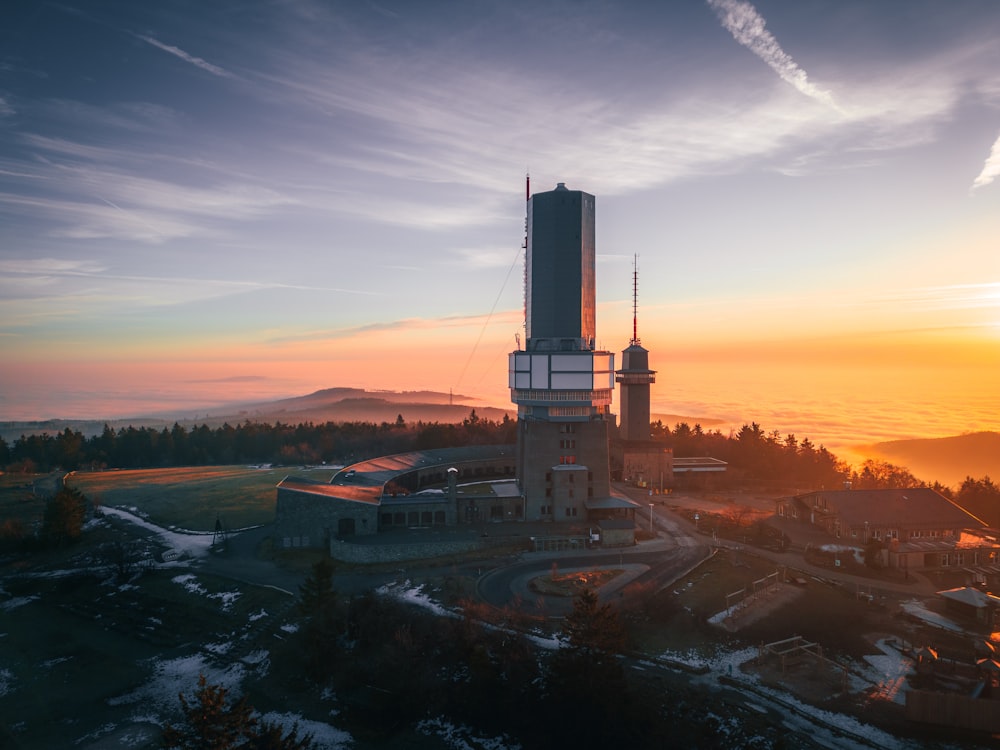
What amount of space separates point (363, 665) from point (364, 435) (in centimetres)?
8793

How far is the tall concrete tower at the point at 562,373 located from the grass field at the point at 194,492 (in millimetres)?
32006

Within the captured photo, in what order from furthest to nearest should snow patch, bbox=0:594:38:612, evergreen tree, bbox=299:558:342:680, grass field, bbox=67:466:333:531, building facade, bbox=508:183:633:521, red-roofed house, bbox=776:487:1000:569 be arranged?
1. grass field, bbox=67:466:333:531
2. building facade, bbox=508:183:633:521
3. red-roofed house, bbox=776:487:1000:569
4. snow patch, bbox=0:594:38:612
5. evergreen tree, bbox=299:558:342:680

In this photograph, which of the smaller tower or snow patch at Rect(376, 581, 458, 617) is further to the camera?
the smaller tower

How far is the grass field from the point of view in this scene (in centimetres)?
6881

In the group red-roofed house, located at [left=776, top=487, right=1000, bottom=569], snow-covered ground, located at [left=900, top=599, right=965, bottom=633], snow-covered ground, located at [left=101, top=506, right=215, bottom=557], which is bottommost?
snow-covered ground, located at [left=101, top=506, right=215, bottom=557]

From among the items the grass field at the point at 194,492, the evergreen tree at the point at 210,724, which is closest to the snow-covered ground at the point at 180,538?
the grass field at the point at 194,492

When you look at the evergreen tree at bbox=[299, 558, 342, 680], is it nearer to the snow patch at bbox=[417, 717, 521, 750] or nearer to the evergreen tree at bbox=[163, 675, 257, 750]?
the snow patch at bbox=[417, 717, 521, 750]

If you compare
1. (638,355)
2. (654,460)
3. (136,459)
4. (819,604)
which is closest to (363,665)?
(819,604)

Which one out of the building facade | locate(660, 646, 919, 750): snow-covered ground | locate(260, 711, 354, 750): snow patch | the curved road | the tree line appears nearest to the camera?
locate(660, 646, 919, 750): snow-covered ground

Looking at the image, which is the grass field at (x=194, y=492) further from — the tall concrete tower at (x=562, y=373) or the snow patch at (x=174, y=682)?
the tall concrete tower at (x=562, y=373)

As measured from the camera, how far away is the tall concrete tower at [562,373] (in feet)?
199

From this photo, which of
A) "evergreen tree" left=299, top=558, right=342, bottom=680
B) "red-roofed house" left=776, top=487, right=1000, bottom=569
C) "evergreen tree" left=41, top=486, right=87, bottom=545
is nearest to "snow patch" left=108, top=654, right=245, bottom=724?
"evergreen tree" left=299, top=558, right=342, bottom=680

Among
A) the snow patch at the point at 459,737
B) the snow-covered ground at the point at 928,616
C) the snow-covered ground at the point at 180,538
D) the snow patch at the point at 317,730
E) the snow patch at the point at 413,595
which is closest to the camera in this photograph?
the snow patch at the point at 459,737

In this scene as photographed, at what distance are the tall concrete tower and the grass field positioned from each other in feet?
105
